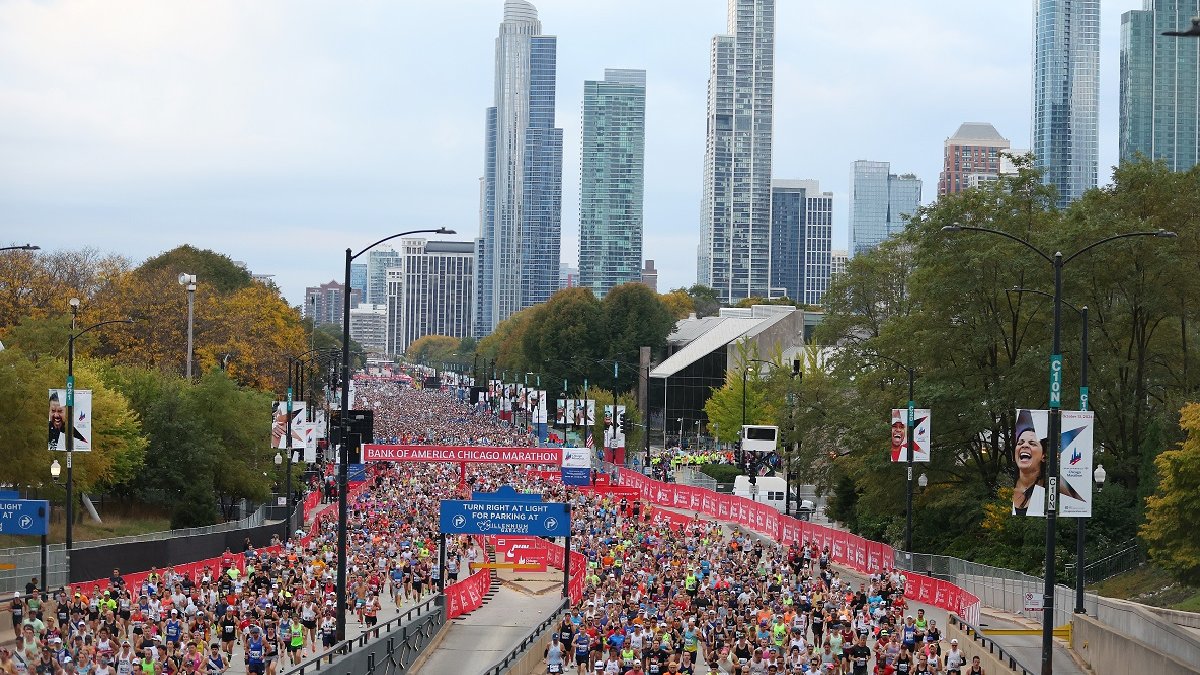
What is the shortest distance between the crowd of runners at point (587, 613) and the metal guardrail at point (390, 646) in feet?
5.17

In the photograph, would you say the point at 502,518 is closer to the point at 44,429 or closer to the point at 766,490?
the point at 44,429

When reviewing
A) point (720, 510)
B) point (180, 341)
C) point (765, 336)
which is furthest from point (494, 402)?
point (720, 510)

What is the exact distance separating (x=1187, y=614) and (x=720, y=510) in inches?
1470

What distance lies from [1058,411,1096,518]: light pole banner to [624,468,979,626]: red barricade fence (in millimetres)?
9865

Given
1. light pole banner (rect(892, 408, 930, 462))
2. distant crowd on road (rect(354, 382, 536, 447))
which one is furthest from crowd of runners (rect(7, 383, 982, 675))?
distant crowd on road (rect(354, 382, 536, 447))

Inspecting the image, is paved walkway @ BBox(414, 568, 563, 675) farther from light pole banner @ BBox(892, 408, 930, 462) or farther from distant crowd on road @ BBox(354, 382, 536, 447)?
distant crowd on road @ BBox(354, 382, 536, 447)

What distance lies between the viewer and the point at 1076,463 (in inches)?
992

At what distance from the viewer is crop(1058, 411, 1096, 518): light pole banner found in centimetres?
2502

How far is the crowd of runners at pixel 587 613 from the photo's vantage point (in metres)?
27.0

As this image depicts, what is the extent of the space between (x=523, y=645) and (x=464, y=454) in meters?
50.2

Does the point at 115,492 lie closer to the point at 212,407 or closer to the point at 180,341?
the point at 212,407

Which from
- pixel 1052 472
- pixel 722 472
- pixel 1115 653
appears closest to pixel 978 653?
pixel 1115 653

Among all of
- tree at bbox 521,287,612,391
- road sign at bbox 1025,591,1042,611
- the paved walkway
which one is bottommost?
the paved walkway

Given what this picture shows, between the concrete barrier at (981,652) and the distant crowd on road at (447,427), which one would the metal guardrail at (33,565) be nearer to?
the concrete barrier at (981,652)
